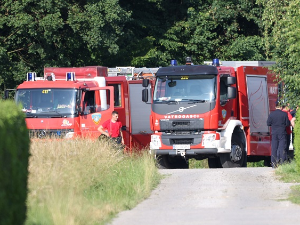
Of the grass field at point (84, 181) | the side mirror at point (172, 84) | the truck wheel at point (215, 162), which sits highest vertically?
the side mirror at point (172, 84)

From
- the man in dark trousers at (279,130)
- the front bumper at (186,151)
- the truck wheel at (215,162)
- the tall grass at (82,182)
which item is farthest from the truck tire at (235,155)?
the tall grass at (82,182)

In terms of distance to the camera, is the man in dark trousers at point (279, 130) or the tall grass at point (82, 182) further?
the man in dark trousers at point (279, 130)

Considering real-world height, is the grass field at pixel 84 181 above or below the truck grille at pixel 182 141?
above

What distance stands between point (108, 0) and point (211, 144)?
12.0 meters

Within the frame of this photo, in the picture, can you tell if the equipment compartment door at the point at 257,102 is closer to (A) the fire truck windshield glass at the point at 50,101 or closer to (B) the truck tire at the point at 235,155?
(B) the truck tire at the point at 235,155

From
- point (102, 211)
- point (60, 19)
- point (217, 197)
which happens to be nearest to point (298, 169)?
point (217, 197)

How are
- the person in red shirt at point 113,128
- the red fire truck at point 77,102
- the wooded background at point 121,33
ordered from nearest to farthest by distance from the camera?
the person in red shirt at point 113,128 → the red fire truck at point 77,102 → the wooded background at point 121,33

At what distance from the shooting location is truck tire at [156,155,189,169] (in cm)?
2219

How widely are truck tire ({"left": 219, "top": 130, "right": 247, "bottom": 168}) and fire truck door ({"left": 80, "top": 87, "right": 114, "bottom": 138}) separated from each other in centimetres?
359

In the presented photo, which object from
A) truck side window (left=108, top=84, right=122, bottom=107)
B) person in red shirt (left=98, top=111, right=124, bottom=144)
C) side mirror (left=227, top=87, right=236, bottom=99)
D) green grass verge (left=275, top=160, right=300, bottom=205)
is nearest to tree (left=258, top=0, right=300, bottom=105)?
side mirror (left=227, top=87, right=236, bottom=99)

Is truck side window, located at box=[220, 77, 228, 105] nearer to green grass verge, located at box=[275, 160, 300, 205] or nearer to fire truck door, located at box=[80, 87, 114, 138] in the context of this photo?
fire truck door, located at box=[80, 87, 114, 138]

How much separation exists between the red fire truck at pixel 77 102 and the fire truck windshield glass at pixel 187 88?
1777mm

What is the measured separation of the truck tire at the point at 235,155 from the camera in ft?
69.6

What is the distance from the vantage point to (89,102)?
2134 cm
